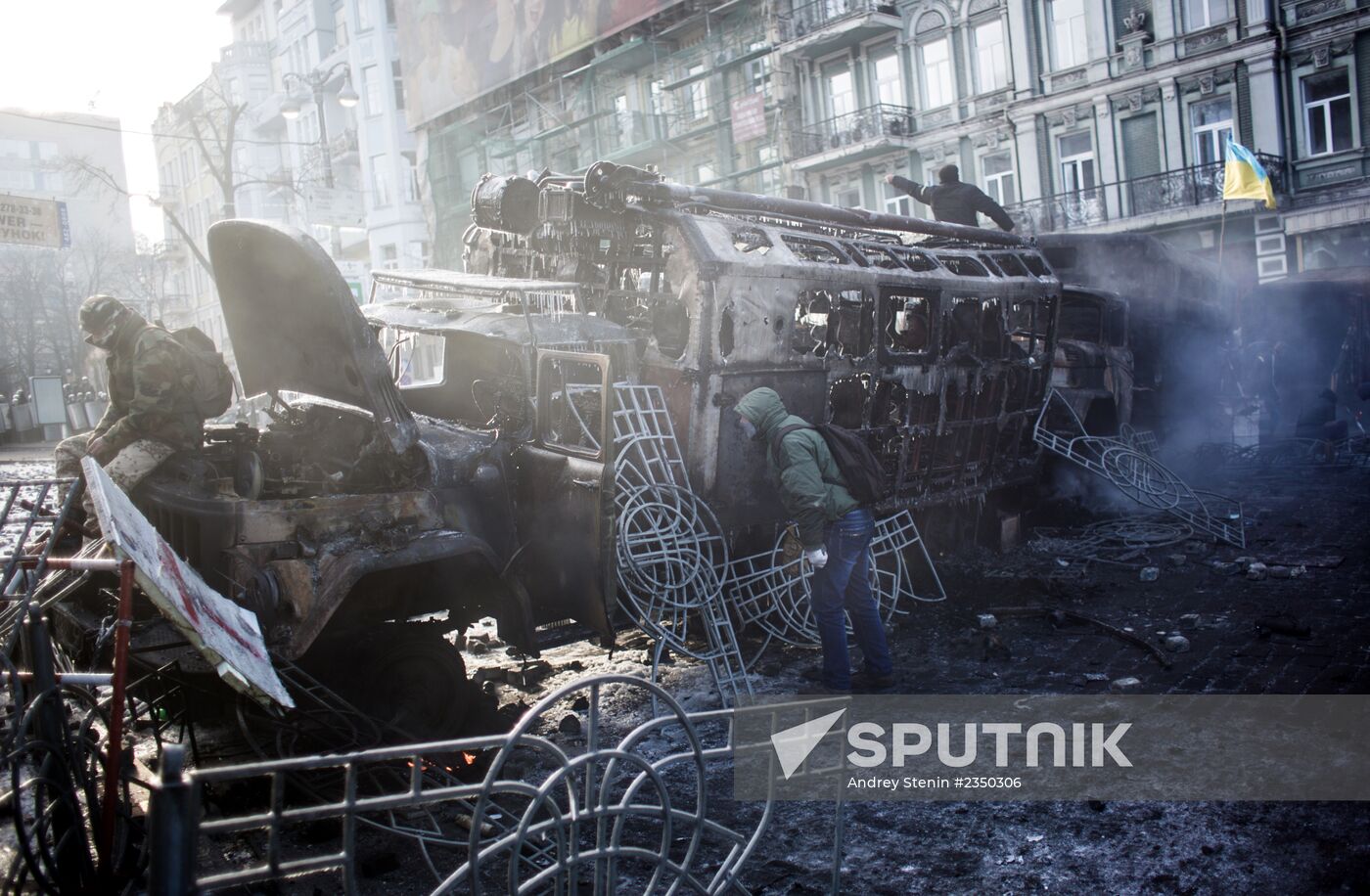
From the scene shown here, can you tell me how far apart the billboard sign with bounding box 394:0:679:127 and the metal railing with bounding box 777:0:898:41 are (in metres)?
3.50

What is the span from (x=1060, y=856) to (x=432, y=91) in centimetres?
3695

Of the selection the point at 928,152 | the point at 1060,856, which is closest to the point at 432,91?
the point at 928,152

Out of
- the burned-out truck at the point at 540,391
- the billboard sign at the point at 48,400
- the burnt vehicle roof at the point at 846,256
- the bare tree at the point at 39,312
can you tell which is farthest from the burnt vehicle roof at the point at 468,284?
the bare tree at the point at 39,312

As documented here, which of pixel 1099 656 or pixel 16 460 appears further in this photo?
pixel 16 460

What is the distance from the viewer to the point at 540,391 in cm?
588

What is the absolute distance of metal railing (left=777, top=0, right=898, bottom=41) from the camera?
82.2 feet

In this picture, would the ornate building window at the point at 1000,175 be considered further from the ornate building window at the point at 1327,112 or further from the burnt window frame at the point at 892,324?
the burnt window frame at the point at 892,324

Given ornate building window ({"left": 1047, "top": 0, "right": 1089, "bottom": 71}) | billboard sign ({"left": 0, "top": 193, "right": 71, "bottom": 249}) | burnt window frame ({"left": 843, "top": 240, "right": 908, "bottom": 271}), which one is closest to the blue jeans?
burnt window frame ({"left": 843, "top": 240, "right": 908, "bottom": 271})

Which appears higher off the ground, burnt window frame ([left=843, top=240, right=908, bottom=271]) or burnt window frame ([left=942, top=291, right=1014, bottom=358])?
burnt window frame ([left=843, top=240, right=908, bottom=271])

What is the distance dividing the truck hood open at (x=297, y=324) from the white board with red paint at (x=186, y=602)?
5.61 ft

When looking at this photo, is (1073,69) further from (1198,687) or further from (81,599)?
(81,599)

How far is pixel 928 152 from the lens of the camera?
83.6ft

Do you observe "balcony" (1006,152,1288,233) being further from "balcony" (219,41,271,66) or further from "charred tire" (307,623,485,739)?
"balcony" (219,41,271,66)

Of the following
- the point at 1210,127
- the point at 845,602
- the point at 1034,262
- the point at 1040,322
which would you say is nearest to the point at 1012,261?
the point at 1034,262
